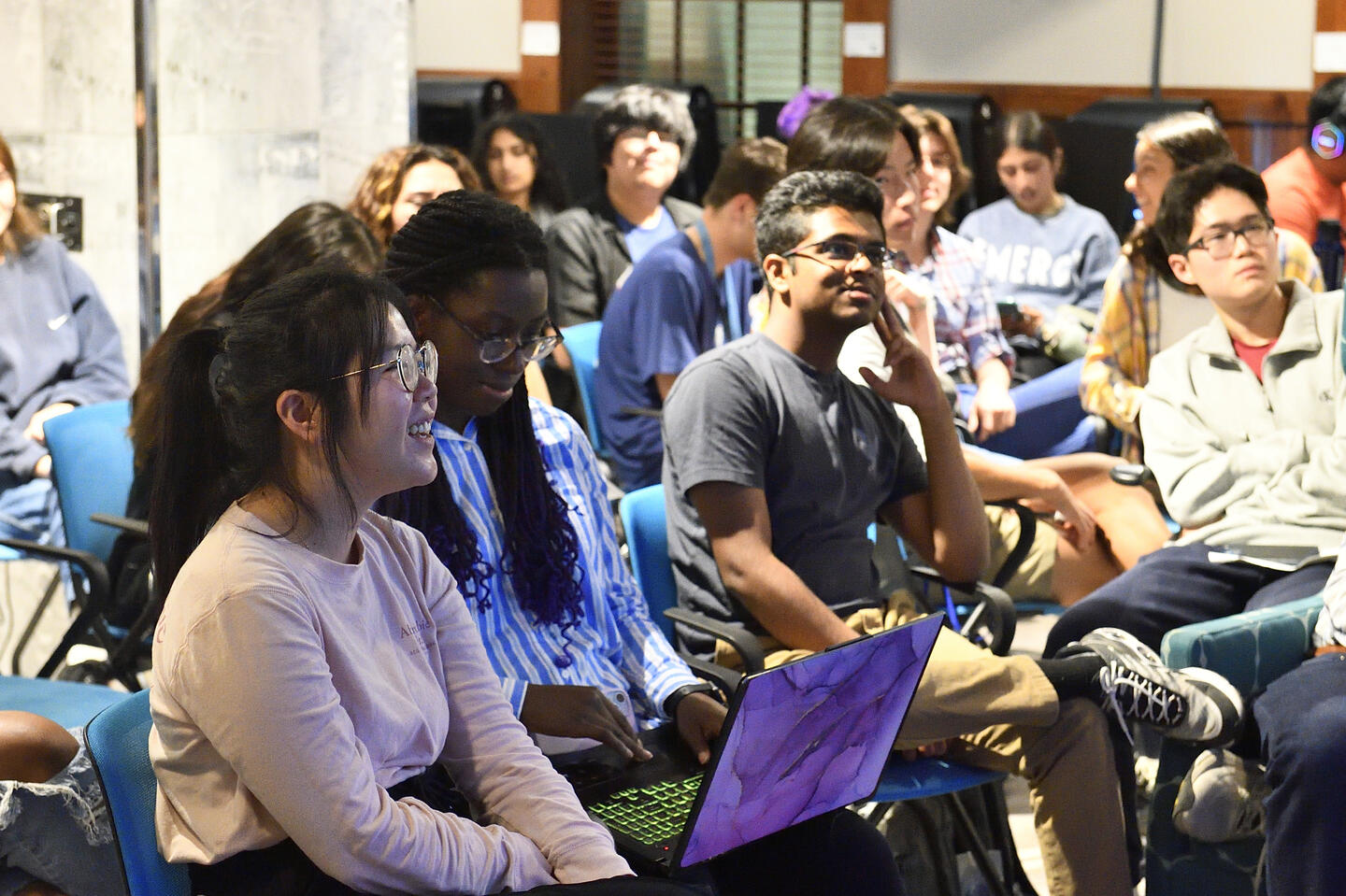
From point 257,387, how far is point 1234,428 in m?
2.21

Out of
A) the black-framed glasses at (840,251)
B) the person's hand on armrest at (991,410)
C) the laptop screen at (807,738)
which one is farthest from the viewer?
the person's hand on armrest at (991,410)

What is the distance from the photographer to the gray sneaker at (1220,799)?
2.54 meters

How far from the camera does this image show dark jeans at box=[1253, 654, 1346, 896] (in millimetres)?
2328

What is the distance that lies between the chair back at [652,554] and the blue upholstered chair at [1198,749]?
2.74 ft

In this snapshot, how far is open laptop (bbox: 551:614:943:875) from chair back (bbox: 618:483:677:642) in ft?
2.09

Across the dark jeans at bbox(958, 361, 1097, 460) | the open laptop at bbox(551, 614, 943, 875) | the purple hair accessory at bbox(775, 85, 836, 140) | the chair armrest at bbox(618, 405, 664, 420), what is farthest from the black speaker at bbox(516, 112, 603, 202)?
the open laptop at bbox(551, 614, 943, 875)

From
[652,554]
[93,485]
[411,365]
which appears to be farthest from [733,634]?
[93,485]

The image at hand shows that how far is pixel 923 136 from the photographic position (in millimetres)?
5008

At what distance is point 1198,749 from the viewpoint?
259 centimetres

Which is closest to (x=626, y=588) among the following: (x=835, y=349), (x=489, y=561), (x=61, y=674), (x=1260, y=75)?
(x=489, y=561)

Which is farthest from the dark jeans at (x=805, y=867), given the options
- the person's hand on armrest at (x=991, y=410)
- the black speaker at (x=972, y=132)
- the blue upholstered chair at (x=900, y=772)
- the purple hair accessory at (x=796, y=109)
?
the black speaker at (x=972, y=132)

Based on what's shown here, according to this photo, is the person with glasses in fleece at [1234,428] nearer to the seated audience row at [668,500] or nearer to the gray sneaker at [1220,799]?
the seated audience row at [668,500]

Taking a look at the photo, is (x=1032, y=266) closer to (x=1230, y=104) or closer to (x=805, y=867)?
(x=1230, y=104)

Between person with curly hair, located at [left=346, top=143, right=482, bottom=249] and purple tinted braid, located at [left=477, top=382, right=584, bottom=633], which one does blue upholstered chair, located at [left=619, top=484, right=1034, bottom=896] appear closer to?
purple tinted braid, located at [left=477, top=382, right=584, bottom=633]
